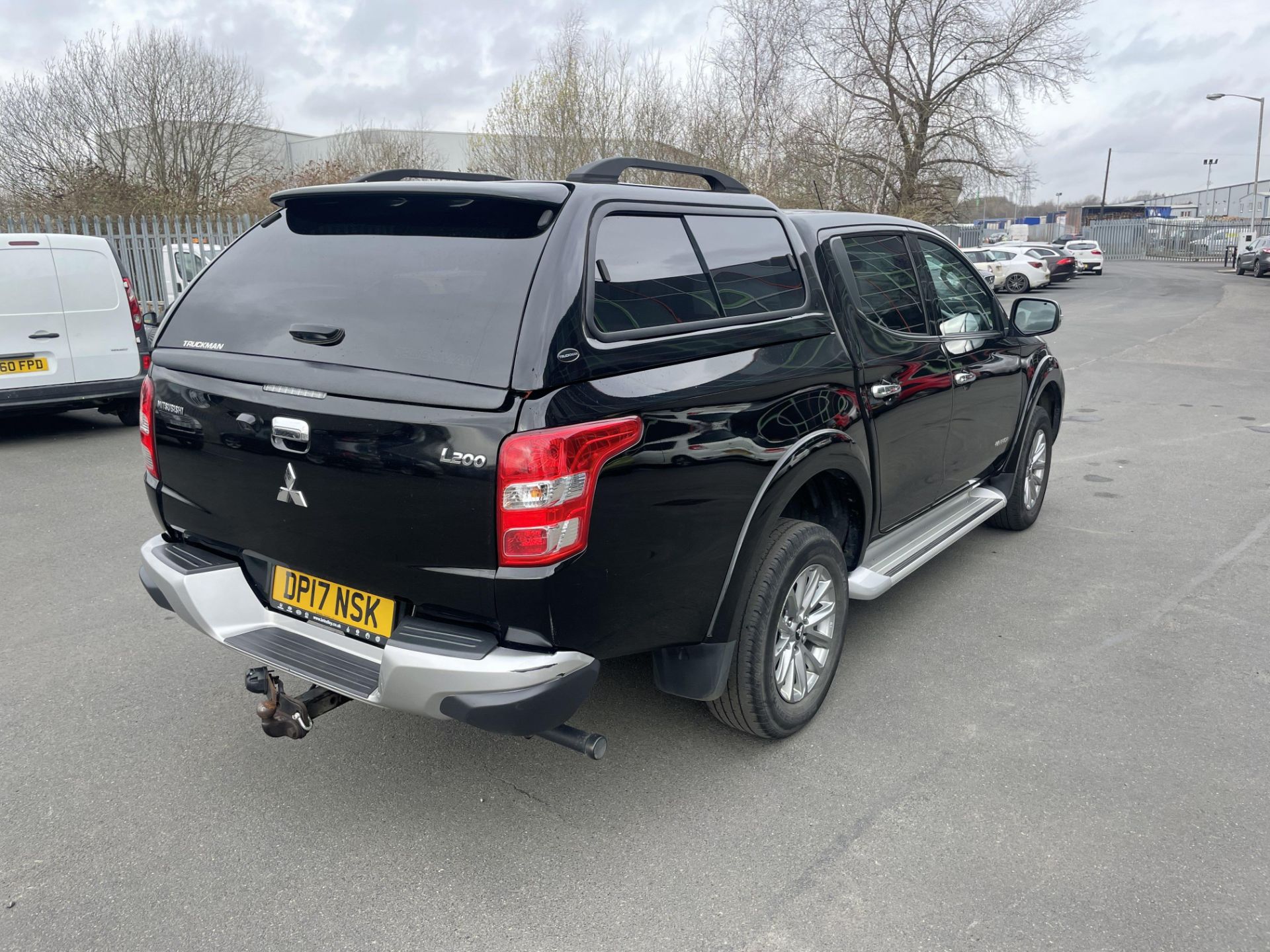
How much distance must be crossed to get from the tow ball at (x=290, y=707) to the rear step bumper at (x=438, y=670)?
0.13 meters

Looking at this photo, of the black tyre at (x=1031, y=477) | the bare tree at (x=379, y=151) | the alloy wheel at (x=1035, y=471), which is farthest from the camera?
the bare tree at (x=379, y=151)

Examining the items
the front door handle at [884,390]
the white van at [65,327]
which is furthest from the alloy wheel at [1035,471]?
the white van at [65,327]

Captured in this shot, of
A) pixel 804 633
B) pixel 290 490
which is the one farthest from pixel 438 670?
pixel 804 633

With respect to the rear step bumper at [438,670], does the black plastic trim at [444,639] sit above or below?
above

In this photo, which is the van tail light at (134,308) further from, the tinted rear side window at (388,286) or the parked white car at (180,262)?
the parked white car at (180,262)

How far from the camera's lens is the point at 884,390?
3730 millimetres

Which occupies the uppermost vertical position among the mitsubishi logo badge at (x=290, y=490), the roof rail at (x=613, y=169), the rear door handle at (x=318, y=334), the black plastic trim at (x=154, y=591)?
the roof rail at (x=613, y=169)

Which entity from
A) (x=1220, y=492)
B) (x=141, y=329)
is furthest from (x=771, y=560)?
(x=141, y=329)

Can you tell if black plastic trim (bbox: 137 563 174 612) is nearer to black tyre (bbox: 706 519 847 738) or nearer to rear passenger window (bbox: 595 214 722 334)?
rear passenger window (bbox: 595 214 722 334)

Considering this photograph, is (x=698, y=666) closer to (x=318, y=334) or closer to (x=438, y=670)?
(x=438, y=670)

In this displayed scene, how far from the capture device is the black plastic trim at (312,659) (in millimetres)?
2572

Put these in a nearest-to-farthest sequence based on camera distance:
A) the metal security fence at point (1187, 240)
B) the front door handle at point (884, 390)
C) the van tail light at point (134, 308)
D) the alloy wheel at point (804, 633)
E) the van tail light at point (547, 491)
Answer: the van tail light at point (547, 491), the alloy wheel at point (804, 633), the front door handle at point (884, 390), the van tail light at point (134, 308), the metal security fence at point (1187, 240)

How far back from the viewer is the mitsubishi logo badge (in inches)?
105

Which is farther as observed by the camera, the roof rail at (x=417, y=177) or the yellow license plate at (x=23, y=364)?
the yellow license plate at (x=23, y=364)
